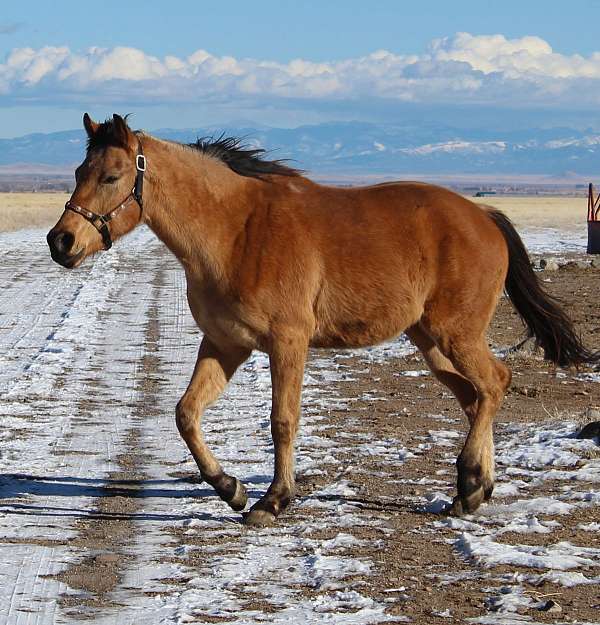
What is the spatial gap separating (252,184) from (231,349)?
1.07 metres

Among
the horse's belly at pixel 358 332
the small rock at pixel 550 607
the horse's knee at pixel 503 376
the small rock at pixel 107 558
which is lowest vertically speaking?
the small rock at pixel 107 558

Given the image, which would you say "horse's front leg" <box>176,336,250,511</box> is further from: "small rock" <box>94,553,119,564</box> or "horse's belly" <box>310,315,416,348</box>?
"small rock" <box>94,553,119,564</box>

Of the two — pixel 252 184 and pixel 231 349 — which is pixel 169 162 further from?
pixel 231 349

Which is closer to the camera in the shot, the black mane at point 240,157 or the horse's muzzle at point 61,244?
the horse's muzzle at point 61,244

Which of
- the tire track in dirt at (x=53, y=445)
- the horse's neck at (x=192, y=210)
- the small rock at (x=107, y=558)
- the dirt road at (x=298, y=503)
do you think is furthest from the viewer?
the horse's neck at (x=192, y=210)

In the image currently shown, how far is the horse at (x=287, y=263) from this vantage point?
7.21 metres

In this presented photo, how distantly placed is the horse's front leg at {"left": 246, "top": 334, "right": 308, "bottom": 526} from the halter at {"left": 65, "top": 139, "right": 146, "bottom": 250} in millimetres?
1217

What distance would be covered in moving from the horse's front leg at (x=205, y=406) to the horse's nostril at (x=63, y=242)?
1.06 meters

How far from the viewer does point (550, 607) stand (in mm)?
A: 5340

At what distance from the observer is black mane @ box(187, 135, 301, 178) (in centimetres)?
777

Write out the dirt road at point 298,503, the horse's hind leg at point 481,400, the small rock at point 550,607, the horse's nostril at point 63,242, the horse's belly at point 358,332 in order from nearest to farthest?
the small rock at point 550,607 < the dirt road at point 298,503 < the horse's nostril at point 63,242 < the horse's hind leg at point 481,400 < the horse's belly at point 358,332

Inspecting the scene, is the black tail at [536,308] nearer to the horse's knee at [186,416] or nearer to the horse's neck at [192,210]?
the horse's neck at [192,210]

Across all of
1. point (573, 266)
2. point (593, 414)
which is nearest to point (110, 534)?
point (593, 414)

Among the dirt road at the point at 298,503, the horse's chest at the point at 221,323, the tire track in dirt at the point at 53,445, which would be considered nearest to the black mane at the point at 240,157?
the horse's chest at the point at 221,323
